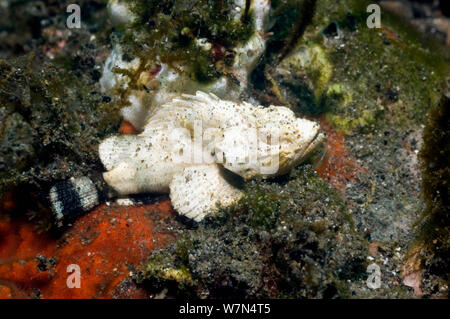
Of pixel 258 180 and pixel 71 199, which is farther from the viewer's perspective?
pixel 258 180

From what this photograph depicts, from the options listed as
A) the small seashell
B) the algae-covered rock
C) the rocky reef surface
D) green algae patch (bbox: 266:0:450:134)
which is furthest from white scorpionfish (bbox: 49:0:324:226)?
green algae patch (bbox: 266:0:450:134)

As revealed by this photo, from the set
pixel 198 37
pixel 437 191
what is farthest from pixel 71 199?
pixel 437 191

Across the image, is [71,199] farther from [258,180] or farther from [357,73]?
[357,73]

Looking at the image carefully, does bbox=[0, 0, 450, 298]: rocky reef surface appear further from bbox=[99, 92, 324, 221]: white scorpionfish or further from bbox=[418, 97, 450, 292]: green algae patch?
bbox=[99, 92, 324, 221]: white scorpionfish

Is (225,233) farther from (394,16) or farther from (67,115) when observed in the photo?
(394,16)
